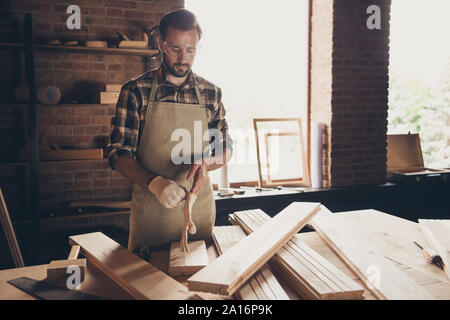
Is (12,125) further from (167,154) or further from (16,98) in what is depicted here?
(167,154)

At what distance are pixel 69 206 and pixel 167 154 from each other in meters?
2.03

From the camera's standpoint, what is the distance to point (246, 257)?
119cm

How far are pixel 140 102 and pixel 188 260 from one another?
76 cm

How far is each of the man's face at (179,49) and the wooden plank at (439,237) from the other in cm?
122

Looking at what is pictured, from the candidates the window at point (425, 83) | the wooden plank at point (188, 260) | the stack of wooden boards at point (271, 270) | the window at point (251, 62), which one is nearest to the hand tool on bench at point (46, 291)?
the stack of wooden boards at point (271, 270)

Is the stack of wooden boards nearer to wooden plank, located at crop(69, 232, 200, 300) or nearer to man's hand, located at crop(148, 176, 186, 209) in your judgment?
wooden plank, located at crop(69, 232, 200, 300)

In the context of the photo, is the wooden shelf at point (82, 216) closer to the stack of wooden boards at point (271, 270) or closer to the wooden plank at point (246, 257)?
the stack of wooden boards at point (271, 270)

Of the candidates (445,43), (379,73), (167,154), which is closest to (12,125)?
(167,154)

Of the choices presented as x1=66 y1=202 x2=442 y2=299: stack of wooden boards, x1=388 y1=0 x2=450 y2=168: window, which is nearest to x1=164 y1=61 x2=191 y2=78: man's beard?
x1=66 y1=202 x2=442 y2=299: stack of wooden boards

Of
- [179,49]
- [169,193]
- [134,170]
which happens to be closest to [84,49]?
[179,49]

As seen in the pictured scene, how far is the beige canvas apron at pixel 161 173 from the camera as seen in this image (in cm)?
171

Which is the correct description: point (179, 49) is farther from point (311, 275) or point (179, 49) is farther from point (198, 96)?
point (311, 275)

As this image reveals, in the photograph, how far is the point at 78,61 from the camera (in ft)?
11.2

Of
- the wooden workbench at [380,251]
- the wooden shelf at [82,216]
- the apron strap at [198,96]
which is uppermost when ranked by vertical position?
the apron strap at [198,96]
